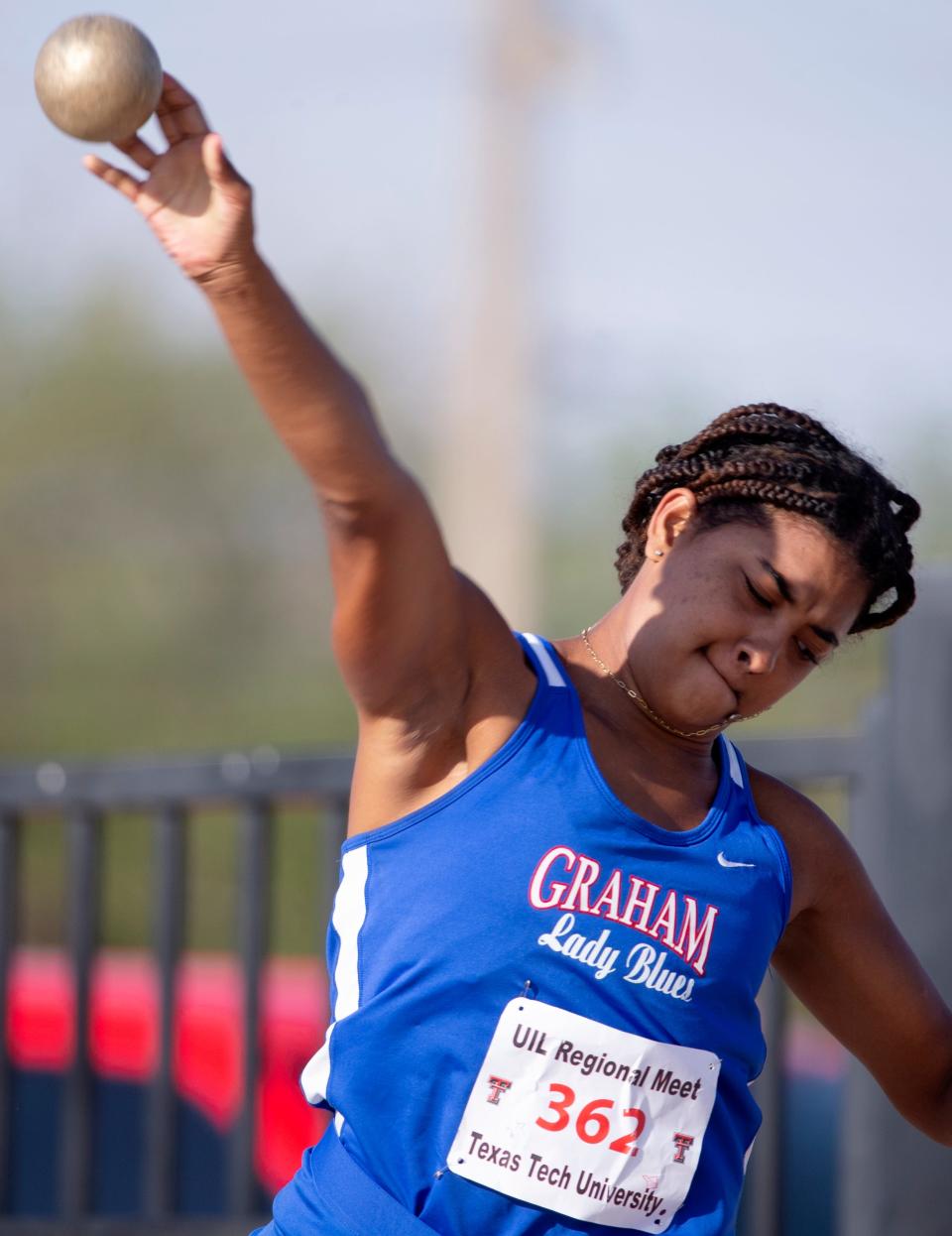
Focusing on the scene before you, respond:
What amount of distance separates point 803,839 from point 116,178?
1128mm

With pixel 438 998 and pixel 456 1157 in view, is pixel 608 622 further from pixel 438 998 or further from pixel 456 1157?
pixel 456 1157

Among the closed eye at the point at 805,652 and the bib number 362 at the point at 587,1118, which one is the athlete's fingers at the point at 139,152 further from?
the bib number 362 at the point at 587,1118

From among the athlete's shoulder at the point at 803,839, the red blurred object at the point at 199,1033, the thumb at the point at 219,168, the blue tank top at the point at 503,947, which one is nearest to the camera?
the thumb at the point at 219,168

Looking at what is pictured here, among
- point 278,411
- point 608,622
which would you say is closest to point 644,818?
point 608,622

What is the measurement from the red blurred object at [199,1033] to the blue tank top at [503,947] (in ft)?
6.88

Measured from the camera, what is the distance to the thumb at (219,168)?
1.38 meters

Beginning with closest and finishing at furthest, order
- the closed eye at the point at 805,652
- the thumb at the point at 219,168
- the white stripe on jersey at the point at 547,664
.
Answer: the thumb at the point at 219,168 → the white stripe on jersey at the point at 547,664 → the closed eye at the point at 805,652

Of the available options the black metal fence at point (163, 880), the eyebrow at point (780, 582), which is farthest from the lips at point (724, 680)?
the black metal fence at point (163, 880)

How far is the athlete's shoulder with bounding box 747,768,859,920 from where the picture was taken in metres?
2.02

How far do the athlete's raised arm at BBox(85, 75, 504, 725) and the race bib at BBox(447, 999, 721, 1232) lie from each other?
0.46 meters

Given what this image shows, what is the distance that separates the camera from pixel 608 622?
1.97m

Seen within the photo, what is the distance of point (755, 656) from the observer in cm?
183

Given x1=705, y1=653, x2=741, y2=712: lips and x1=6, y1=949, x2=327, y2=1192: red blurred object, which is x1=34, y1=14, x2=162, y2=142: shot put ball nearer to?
x1=705, y1=653, x2=741, y2=712: lips

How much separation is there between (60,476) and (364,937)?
695 inches
